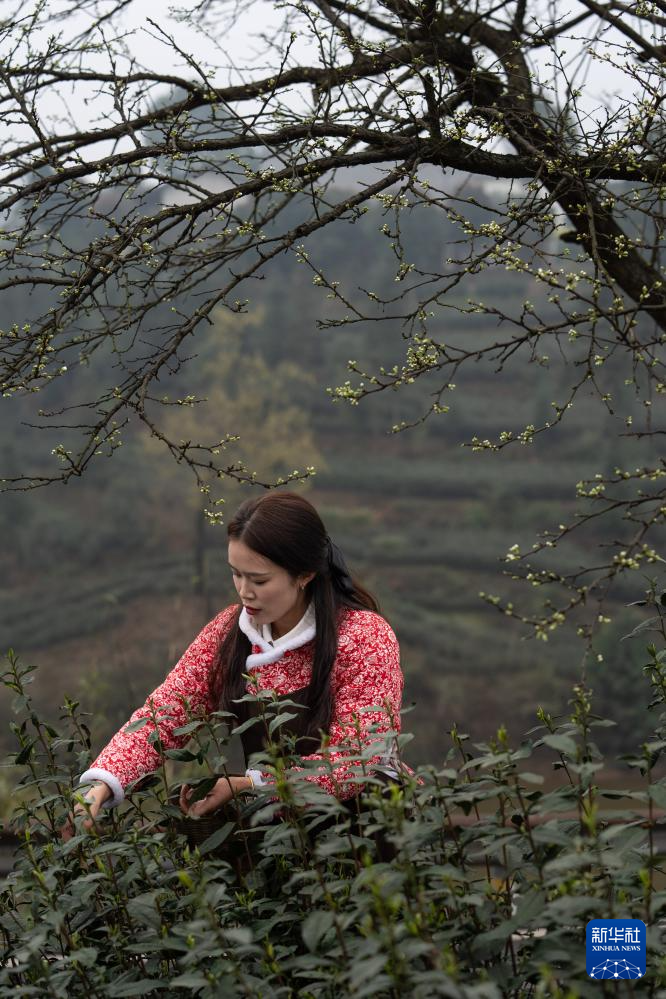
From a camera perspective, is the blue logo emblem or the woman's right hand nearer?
the blue logo emblem

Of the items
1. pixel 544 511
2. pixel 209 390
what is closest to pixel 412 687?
pixel 544 511

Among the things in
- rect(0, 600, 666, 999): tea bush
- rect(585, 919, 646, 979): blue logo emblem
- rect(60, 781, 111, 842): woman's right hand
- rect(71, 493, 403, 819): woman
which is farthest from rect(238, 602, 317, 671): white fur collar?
rect(585, 919, 646, 979): blue logo emblem

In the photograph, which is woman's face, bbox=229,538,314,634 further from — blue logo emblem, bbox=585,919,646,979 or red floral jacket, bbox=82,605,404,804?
blue logo emblem, bbox=585,919,646,979

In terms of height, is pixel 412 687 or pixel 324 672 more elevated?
pixel 324 672

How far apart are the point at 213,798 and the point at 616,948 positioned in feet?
2.97

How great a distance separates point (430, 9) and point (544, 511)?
23.3 m

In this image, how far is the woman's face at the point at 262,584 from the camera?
8.23 ft

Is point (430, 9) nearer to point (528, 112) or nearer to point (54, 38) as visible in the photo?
point (528, 112)

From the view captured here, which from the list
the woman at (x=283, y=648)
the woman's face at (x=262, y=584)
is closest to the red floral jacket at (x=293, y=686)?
the woman at (x=283, y=648)

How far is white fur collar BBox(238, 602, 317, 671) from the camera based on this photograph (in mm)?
2574

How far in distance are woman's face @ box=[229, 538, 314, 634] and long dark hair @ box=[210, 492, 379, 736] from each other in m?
0.02

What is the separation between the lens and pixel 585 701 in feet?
5.73

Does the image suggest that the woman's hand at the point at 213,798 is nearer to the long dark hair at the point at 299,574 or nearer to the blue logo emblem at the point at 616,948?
the long dark hair at the point at 299,574

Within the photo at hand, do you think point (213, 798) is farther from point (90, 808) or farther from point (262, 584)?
point (262, 584)
